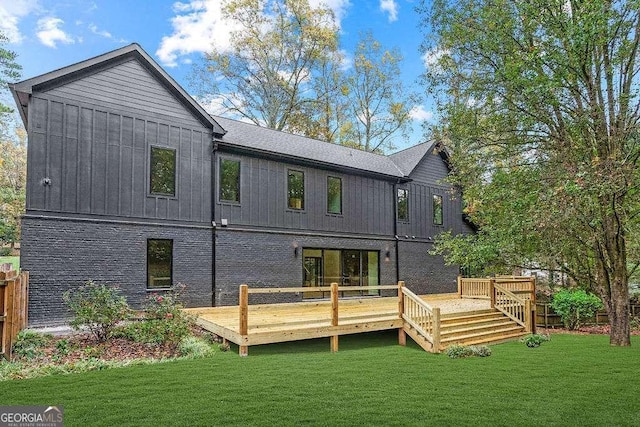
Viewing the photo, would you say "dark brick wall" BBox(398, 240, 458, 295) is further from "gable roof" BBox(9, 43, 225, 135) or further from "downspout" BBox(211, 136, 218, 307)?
"gable roof" BBox(9, 43, 225, 135)

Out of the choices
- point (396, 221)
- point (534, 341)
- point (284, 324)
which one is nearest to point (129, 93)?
point (284, 324)

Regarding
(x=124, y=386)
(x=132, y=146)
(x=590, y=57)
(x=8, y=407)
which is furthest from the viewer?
(x=132, y=146)

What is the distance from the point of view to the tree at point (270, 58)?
25609 mm

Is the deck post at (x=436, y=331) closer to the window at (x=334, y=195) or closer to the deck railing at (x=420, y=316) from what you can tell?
the deck railing at (x=420, y=316)

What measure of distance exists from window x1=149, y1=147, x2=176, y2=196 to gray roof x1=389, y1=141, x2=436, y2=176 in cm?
995

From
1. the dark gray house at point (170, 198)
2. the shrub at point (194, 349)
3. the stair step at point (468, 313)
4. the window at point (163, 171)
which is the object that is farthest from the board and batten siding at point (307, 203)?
the stair step at point (468, 313)

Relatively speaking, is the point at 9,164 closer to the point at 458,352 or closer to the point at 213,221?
the point at 213,221

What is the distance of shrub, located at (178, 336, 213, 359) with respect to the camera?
7.92m

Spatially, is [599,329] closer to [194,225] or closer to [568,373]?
[568,373]

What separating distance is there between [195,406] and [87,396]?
4.97 feet

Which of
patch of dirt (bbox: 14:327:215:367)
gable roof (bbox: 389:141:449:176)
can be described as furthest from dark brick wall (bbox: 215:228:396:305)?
gable roof (bbox: 389:141:449:176)

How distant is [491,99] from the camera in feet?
34.7

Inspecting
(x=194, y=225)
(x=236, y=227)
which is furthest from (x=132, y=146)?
(x=236, y=227)

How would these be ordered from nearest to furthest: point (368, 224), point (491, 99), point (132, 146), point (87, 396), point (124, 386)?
point (87, 396)
point (124, 386)
point (491, 99)
point (132, 146)
point (368, 224)
